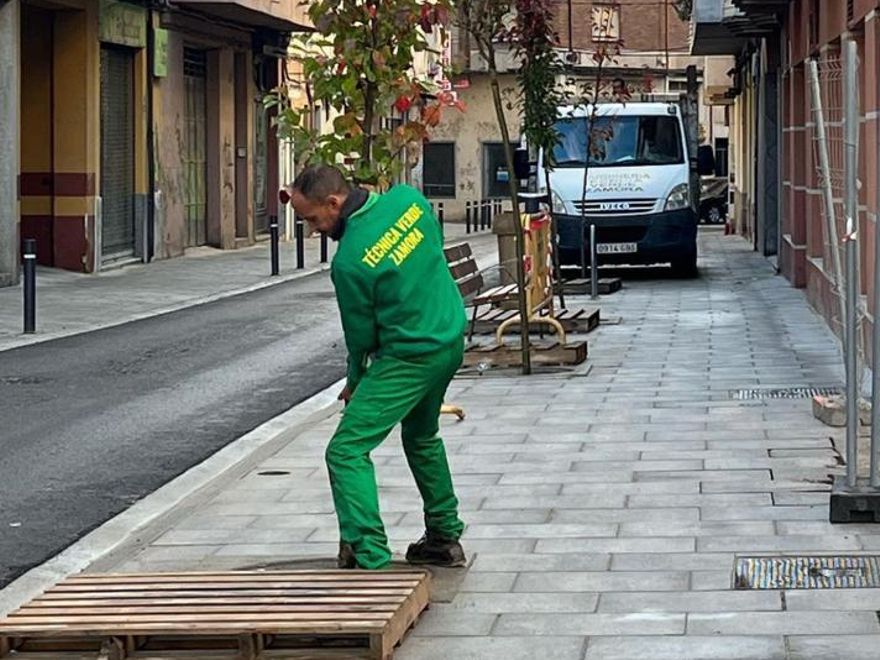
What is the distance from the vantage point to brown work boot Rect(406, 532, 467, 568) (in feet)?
24.9

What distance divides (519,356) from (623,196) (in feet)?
39.2

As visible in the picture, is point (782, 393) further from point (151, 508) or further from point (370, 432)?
point (370, 432)

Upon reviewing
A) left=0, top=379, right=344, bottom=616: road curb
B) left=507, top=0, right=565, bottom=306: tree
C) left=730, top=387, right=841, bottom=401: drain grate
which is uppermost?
left=507, top=0, right=565, bottom=306: tree

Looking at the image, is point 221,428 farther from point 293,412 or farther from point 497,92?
point 497,92

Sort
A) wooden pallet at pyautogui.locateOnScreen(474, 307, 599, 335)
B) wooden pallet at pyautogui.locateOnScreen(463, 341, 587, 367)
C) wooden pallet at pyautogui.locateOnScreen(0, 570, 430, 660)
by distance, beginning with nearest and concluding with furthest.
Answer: wooden pallet at pyautogui.locateOnScreen(0, 570, 430, 660) → wooden pallet at pyautogui.locateOnScreen(463, 341, 587, 367) → wooden pallet at pyautogui.locateOnScreen(474, 307, 599, 335)

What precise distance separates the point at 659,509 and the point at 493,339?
8.62m

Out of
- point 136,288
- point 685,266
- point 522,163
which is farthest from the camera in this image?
point 522,163

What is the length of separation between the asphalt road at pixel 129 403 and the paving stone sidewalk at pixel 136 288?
0.70 m

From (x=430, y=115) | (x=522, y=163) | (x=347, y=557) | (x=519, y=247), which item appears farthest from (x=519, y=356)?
(x=522, y=163)

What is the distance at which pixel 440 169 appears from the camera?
6050cm

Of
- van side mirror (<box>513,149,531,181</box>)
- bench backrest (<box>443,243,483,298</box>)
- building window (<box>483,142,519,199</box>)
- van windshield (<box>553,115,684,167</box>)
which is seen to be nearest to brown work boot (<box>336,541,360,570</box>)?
bench backrest (<box>443,243,483,298</box>)

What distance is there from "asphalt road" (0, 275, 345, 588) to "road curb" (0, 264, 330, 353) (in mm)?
235

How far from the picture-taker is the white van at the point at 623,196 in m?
26.7

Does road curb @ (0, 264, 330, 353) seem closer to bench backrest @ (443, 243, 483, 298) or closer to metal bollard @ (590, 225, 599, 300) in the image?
bench backrest @ (443, 243, 483, 298)
